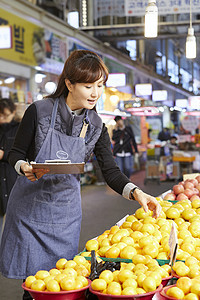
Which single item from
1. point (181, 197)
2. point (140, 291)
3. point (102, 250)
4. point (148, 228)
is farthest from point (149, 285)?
point (181, 197)

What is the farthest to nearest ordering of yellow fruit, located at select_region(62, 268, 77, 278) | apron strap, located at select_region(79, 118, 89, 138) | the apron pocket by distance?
apron strap, located at select_region(79, 118, 89, 138) → the apron pocket → yellow fruit, located at select_region(62, 268, 77, 278)

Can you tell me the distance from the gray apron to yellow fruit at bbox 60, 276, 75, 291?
0.69 meters

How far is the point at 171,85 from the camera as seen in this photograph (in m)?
17.9

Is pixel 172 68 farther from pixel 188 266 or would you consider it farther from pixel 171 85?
pixel 188 266

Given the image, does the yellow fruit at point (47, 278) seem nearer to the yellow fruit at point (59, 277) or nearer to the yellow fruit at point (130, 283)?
the yellow fruit at point (59, 277)

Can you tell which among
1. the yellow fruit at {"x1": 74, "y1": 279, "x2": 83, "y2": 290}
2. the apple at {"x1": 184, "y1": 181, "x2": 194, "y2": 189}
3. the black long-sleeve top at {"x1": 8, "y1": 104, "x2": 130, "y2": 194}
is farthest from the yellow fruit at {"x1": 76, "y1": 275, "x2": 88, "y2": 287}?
the apple at {"x1": 184, "y1": 181, "x2": 194, "y2": 189}

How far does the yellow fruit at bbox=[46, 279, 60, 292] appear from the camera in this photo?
5.99ft

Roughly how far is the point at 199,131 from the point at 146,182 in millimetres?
3451

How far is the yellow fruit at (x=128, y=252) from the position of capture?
2.23 metres

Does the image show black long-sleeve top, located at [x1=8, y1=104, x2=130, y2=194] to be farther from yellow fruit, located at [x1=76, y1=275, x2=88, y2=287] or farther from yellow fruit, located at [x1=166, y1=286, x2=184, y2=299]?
yellow fruit, located at [x1=166, y1=286, x2=184, y2=299]

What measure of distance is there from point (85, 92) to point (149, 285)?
1.15 meters

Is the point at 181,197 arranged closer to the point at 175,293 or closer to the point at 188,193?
the point at 188,193

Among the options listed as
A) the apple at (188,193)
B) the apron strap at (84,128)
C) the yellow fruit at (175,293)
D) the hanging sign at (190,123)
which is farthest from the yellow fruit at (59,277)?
the hanging sign at (190,123)

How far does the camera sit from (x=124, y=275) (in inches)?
75.0
